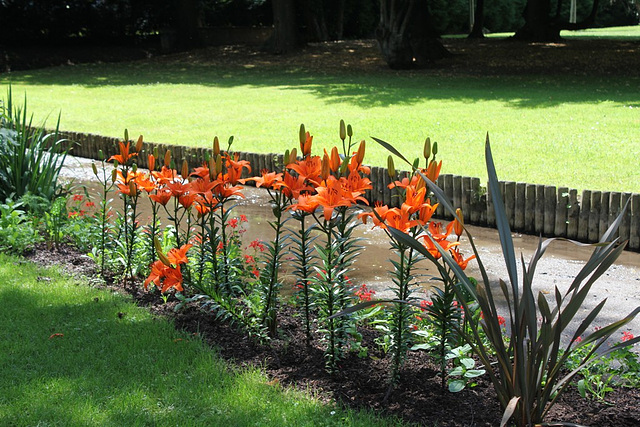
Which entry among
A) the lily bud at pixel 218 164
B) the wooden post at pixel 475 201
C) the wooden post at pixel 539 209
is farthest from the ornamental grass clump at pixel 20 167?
the wooden post at pixel 539 209

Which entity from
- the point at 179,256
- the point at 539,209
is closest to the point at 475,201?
the point at 539,209

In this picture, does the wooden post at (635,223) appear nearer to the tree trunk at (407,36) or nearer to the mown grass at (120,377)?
the mown grass at (120,377)

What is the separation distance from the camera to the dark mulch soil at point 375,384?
3189mm

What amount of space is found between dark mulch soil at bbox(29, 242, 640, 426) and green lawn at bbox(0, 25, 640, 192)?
5.11 metres

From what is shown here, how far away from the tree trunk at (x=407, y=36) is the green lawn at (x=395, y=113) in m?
0.89

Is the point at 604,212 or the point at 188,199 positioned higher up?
the point at 188,199

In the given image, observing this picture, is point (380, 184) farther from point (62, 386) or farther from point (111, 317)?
point (62, 386)

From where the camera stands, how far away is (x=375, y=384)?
3.52 meters

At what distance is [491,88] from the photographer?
1822cm

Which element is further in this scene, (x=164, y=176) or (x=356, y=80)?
(x=356, y=80)

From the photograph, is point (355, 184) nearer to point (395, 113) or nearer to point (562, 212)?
point (562, 212)

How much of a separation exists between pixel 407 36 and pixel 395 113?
27.9 ft

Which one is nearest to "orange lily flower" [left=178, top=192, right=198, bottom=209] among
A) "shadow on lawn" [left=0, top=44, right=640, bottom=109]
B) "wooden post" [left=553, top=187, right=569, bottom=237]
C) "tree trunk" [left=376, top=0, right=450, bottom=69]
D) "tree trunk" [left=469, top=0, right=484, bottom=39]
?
"wooden post" [left=553, top=187, right=569, bottom=237]

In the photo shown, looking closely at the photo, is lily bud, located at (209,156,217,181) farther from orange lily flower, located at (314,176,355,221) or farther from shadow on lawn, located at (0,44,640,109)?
shadow on lawn, located at (0,44,640,109)
